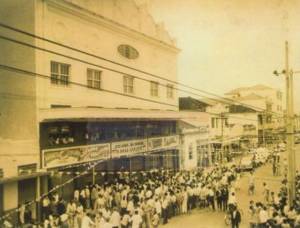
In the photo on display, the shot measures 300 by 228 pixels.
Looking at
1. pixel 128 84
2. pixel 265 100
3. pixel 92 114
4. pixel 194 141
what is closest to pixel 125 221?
pixel 92 114

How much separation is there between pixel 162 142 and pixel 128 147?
9.14 ft

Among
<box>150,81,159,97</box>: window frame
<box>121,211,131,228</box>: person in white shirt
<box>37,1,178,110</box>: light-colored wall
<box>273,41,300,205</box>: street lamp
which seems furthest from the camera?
<box>150,81,159,97</box>: window frame

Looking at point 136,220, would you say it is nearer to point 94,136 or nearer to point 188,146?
point 94,136

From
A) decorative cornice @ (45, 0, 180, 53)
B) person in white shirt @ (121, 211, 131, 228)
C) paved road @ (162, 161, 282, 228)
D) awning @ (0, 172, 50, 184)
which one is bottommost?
paved road @ (162, 161, 282, 228)

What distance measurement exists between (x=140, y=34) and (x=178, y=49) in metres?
3.46

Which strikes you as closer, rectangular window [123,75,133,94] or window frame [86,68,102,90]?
window frame [86,68,102,90]

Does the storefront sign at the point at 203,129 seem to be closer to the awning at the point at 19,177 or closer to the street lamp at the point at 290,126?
the street lamp at the point at 290,126

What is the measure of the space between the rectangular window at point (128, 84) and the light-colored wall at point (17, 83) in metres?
5.02

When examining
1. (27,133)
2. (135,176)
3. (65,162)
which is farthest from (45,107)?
(135,176)

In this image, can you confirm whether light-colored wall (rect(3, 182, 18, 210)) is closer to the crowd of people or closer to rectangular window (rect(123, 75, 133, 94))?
the crowd of people

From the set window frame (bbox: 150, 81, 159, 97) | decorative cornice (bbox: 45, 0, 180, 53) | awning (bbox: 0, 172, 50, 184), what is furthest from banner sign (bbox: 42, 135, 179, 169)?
decorative cornice (bbox: 45, 0, 180, 53)

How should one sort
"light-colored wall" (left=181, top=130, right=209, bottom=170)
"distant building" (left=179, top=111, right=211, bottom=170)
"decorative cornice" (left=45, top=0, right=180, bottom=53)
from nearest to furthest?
"decorative cornice" (left=45, top=0, right=180, bottom=53) → "distant building" (left=179, top=111, right=211, bottom=170) → "light-colored wall" (left=181, top=130, right=209, bottom=170)

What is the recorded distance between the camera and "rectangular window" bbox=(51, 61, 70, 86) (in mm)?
12906

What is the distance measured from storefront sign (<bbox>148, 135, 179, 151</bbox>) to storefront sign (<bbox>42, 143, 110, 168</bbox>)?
3230mm
